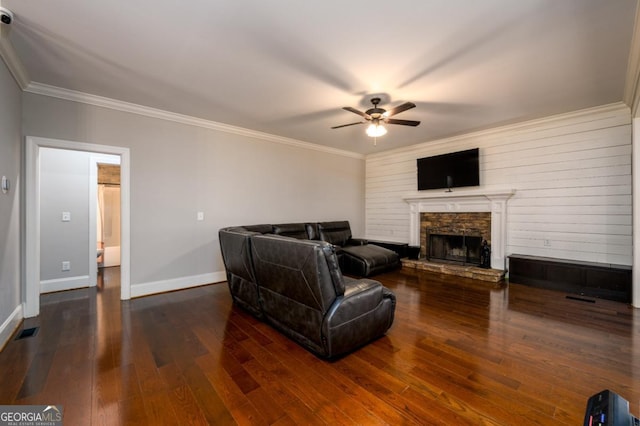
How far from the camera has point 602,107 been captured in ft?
12.9

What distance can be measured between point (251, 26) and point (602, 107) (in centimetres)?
498

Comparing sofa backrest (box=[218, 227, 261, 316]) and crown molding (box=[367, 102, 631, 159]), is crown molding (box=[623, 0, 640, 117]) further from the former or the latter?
sofa backrest (box=[218, 227, 261, 316])

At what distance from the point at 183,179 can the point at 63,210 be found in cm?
195

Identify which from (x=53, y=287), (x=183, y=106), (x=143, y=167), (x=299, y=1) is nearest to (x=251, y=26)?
(x=299, y=1)

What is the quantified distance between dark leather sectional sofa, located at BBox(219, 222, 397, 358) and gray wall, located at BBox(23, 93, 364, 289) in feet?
5.59

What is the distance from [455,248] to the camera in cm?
575

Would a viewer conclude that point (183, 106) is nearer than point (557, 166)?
Yes

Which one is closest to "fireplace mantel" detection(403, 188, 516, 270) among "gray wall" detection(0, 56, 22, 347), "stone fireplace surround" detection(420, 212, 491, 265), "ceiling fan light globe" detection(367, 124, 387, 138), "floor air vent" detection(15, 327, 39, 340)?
"stone fireplace surround" detection(420, 212, 491, 265)

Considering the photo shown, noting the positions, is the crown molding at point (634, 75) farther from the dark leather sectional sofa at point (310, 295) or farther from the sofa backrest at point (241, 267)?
the sofa backrest at point (241, 267)

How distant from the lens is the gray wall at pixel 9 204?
2.54m

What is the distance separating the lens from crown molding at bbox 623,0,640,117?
7.49ft

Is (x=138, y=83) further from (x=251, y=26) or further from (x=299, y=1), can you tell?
(x=299, y=1)

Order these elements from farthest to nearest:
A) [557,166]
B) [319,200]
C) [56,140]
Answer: [319,200]
[557,166]
[56,140]

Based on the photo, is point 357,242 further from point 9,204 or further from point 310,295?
point 9,204
